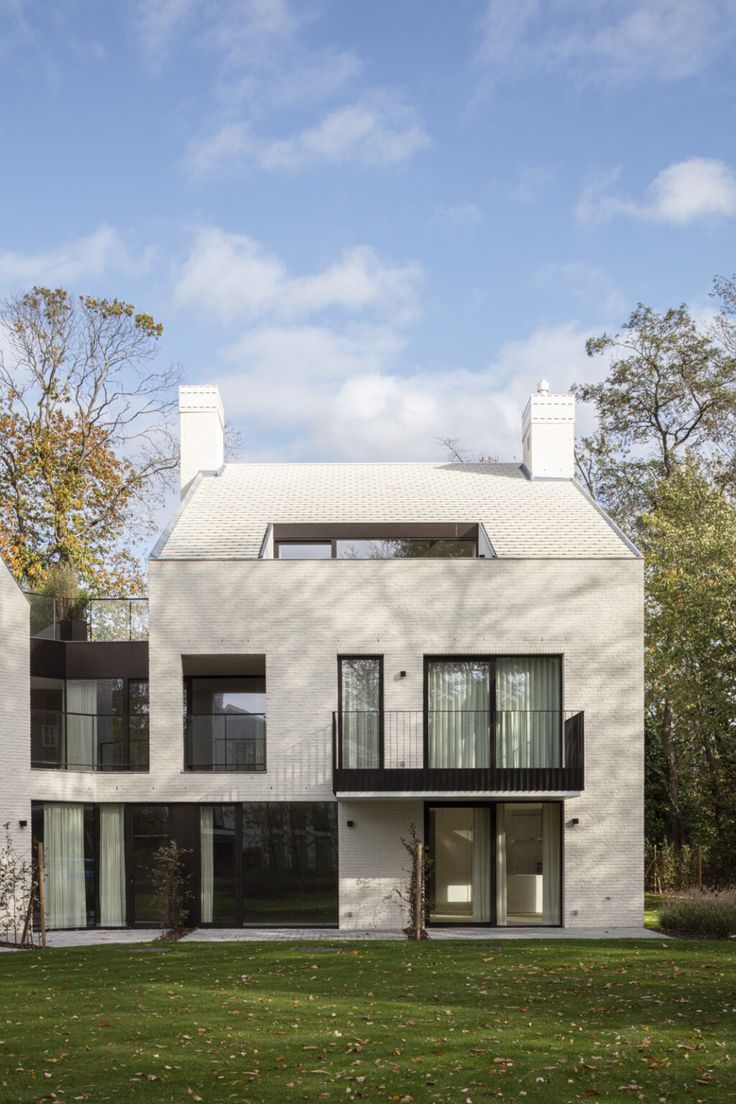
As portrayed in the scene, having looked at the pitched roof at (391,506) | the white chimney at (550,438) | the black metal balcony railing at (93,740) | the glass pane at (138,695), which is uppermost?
the white chimney at (550,438)

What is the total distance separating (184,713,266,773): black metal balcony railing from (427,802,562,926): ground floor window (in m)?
3.26

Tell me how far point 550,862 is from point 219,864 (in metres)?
5.65

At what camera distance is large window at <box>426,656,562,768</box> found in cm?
2025

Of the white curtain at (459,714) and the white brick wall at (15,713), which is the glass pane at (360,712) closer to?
the white curtain at (459,714)

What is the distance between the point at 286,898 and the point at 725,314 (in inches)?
879

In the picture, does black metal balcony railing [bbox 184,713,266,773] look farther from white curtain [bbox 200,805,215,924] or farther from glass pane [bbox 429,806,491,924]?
glass pane [bbox 429,806,491,924]

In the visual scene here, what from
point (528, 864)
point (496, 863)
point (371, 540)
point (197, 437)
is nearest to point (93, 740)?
point (371, 540)

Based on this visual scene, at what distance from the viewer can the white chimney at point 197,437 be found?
26672 millimetres

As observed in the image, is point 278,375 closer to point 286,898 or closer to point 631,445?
point 631,445

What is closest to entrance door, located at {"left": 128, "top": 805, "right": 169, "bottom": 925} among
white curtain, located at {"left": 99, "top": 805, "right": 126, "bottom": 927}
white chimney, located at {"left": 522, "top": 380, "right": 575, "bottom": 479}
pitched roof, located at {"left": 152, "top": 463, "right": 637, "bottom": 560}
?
white curtain, located at {"left": 99, "top": 805, "right": 126, "bottom": 927}

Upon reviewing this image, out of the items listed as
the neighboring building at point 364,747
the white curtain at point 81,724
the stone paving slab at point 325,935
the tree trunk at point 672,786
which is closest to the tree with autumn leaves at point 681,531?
the tree trunk at point 672,786

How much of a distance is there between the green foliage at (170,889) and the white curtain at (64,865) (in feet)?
5.03

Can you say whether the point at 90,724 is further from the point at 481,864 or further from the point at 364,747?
the point at 481,864

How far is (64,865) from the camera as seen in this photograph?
67.9 feet
